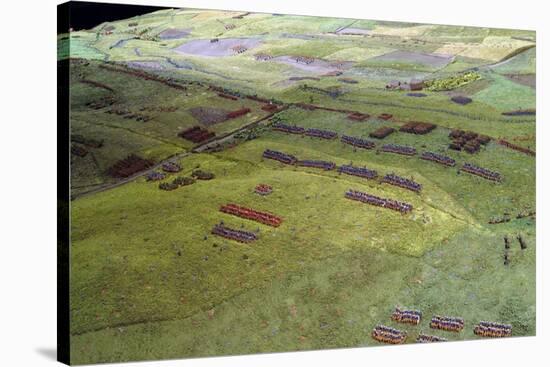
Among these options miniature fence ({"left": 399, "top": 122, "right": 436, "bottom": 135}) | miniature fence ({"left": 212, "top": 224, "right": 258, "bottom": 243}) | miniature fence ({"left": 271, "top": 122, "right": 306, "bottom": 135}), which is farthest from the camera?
miniature fence ({"left": 399, "top": 122, "right": 436, "bottom": 135})

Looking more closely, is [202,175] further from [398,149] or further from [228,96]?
[398,149]

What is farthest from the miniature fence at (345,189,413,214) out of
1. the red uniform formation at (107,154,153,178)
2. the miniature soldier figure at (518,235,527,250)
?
the red uniform formation at (107,154,153,178)

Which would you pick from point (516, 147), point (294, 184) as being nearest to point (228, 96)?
point (294, 184)

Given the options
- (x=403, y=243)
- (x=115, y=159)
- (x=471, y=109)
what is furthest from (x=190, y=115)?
(x=471, y=109)

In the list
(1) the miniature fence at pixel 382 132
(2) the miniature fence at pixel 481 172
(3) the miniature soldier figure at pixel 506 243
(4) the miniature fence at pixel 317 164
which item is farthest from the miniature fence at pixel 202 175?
(3) the miniature soldier figure at pixel 506 243

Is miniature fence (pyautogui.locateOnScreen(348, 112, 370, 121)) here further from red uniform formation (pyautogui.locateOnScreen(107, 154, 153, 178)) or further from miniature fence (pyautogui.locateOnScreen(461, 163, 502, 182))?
red uniform formation (pyautogui.locateOnScreen(107, 154, 153, 178))

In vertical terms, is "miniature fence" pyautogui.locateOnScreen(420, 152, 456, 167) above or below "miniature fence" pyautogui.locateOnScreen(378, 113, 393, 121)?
below

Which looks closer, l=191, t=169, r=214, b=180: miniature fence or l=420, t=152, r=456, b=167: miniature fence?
l=191, t=169, r=214, b=180: miniature fence

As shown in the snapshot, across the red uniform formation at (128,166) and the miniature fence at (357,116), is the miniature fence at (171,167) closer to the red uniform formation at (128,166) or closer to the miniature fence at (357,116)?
the red uniform formation at (128,166)
